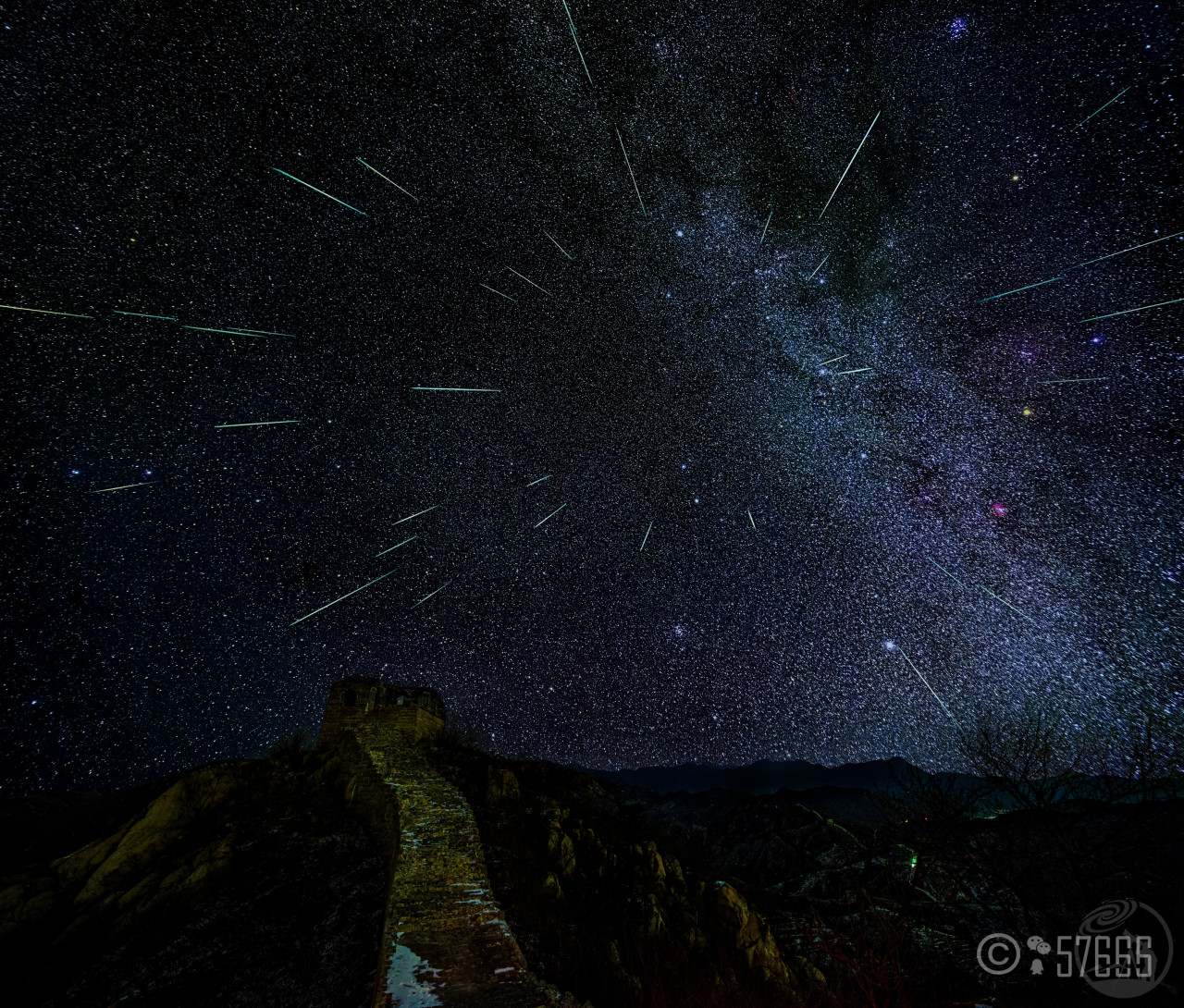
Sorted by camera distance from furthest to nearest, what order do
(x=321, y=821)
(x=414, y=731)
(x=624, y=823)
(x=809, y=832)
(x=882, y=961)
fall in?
(x=809, y=832)
(x=414, y=731)
(x=624, y=823)
(x=321, y=821)
(x=882, y=961)

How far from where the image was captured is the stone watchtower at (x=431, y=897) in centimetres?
576

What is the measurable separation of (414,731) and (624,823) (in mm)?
12675

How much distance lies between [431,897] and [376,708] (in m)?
22.0

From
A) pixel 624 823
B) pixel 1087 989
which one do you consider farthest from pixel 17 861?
pixel 1087 989

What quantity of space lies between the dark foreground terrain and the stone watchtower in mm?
1126

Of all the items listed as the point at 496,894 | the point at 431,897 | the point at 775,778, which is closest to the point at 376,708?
the point at 496,894

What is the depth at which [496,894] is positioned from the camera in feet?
36.5

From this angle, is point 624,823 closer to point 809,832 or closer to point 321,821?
point 321,821

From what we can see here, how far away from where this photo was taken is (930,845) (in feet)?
61.5

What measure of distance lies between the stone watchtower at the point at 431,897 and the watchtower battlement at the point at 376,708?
7810 millimetres

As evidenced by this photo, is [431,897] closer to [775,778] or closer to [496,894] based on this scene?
[496,894]

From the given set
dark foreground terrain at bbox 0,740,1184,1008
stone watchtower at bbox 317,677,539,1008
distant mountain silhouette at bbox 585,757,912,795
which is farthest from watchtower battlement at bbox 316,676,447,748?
distant mountain silhouette at bbox 585,757,912,795

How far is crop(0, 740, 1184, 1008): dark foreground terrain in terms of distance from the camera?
30.5 feet

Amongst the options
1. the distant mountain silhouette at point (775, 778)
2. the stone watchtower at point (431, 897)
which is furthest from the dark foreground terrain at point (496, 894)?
the distant mountain silhouette at point (775, 778)
